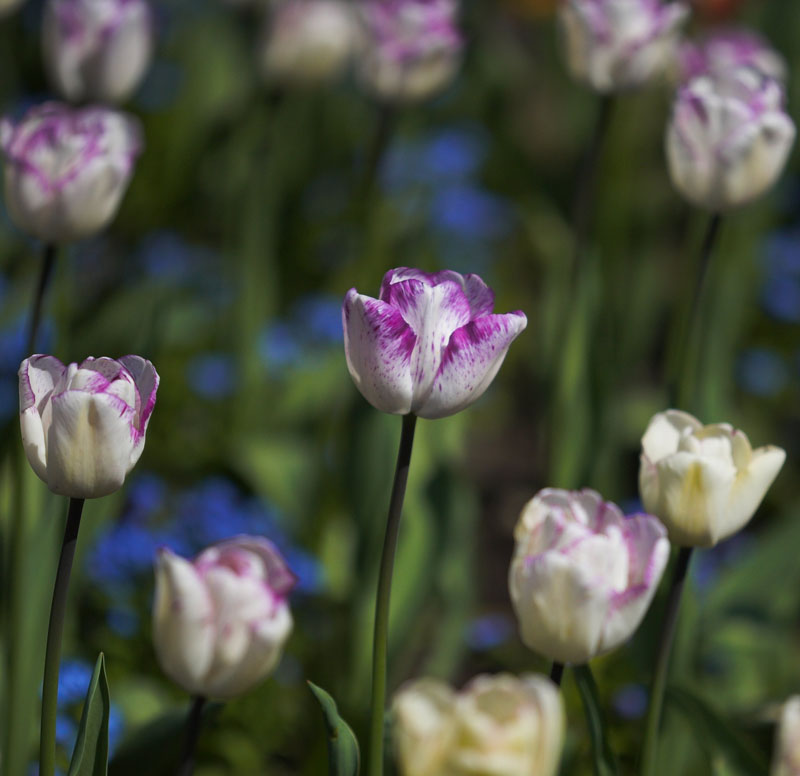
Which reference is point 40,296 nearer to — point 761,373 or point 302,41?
point 302,41

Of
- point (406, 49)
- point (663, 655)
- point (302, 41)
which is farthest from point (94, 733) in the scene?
point (302, 41)

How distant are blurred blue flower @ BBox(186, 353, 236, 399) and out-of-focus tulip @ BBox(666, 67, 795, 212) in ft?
3.16

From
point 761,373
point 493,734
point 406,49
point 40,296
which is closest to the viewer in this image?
point 493,734

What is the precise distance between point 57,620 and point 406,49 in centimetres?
115

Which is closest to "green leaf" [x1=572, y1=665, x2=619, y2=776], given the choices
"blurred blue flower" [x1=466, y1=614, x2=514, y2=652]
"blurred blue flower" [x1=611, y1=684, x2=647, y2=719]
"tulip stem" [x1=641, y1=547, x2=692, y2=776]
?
"tulip stem" [x1=641, y1=547, x2=692, y2=776]

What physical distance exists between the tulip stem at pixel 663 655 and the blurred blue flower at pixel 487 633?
23.5 inches

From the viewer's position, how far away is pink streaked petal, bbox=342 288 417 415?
715 millimetres

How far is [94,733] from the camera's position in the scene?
2.52 ft

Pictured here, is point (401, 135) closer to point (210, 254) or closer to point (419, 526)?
point (210, 254)

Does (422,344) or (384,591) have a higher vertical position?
(422,344)

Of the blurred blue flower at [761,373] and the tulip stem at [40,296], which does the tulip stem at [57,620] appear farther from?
the blurred blue flower at [761,373]

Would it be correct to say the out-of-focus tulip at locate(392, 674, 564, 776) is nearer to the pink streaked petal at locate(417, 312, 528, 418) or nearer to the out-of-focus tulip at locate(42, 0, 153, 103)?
the pink streaked petal at locate(417, 312, 528, 418)

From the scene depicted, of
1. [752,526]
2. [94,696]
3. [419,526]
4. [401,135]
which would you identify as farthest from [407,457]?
[401,135]

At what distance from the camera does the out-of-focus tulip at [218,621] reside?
764 millimetres
